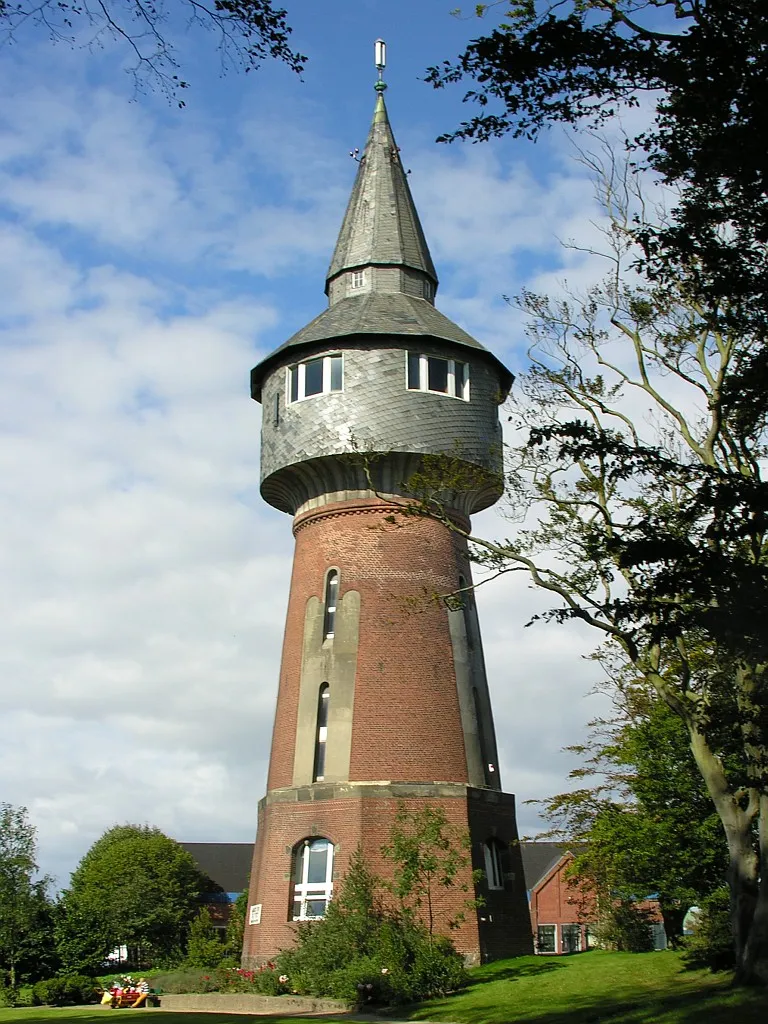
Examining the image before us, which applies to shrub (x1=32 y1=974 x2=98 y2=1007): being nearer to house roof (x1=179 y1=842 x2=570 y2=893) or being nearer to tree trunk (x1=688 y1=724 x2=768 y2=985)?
tree trunk (x1=688 y1=724 x2=768 y2=985)

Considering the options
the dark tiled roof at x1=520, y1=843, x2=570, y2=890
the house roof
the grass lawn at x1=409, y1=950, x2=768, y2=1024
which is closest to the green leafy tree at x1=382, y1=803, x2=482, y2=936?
the grass lawn at x1=409, y1=950, x2=768, y2=1024

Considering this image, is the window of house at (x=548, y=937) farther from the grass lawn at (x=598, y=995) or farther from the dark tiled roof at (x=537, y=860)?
the grass lawn at (x=598, y=995)

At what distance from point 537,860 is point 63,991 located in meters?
42.6

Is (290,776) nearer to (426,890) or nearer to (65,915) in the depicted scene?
(426,890)

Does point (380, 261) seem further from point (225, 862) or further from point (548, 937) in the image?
point (225, 862)

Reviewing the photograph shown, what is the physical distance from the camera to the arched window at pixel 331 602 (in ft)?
90.0

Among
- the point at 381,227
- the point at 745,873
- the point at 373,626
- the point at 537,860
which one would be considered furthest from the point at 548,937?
the point at 745,873

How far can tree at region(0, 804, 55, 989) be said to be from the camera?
119ft

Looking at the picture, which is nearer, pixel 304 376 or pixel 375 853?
pixel 375 853

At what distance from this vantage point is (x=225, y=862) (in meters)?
75.8

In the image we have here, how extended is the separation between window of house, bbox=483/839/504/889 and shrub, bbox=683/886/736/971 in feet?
14.0

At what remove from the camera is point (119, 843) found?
59.2 meters

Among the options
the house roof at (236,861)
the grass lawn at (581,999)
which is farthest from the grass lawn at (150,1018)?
the house roof at (236,861)

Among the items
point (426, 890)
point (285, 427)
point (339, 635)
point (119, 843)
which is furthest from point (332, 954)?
point (119, 843)
